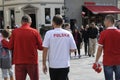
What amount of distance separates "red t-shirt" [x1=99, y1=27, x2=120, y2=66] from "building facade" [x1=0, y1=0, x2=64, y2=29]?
36.2 m

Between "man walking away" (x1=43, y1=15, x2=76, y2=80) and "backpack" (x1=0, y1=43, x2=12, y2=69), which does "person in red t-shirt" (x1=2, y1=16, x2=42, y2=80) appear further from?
"backpack" (x1=0, y1=43, x2=12, y2=69)

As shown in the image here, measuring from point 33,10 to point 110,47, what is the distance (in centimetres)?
3705

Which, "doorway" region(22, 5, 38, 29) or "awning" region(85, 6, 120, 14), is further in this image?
"awning" region(85, 6, 120, 14)

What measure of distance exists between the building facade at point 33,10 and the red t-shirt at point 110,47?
119 ft

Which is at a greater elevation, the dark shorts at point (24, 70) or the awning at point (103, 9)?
the dark shorts at point (24, 70)

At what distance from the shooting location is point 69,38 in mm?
7355

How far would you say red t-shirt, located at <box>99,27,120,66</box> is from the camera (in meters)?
7.60

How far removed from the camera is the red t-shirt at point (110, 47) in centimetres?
760

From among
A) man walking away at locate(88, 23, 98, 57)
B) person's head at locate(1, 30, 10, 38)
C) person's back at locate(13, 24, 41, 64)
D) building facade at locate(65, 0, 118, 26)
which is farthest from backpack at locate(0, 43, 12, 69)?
building facade at locate(65, 0, 118, 26)

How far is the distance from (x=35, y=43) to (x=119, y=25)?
8.75 metres

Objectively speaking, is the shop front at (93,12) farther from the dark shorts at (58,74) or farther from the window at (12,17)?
the dark shorts at (58,74)

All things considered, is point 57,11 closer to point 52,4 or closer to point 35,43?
point 52,4

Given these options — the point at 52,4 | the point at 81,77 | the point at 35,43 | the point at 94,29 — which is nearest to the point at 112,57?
the point at 35,43

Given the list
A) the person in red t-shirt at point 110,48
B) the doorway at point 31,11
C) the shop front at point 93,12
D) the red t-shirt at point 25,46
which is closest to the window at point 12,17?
the doorway at point 31,11
